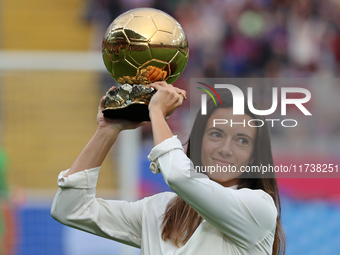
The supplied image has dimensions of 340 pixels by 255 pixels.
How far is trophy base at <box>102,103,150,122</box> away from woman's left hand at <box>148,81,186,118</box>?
0.05 m

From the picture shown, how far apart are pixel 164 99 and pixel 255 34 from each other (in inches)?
229

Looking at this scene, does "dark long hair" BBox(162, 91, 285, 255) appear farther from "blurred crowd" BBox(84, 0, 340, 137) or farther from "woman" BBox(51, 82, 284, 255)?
"blurred crowd" BBox(84, 0, 340, 137)

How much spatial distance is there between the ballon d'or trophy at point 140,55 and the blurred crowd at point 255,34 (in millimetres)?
4865

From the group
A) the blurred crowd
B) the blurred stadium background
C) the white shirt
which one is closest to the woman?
the white shirt

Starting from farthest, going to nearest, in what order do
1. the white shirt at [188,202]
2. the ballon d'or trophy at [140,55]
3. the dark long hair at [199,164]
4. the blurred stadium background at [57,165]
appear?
the blurred stadium background at [57,165], the dark long hair at [199,164], the ballon d'or trophy at [140,55], the white shirt at [188,202]

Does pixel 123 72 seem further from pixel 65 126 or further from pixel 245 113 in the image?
pixel 65 126

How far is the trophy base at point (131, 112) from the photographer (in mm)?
1693

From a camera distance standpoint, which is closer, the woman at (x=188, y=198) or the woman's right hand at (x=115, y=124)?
the woman at (x=188, y=198)

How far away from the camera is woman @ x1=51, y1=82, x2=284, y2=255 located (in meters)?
1.60

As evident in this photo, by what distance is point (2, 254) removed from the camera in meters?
4.38

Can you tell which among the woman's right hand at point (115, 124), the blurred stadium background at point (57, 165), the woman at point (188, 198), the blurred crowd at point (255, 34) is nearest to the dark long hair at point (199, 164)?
the woman at point (188, 198)

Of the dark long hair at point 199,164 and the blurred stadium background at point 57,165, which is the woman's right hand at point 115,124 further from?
the blurred stadium background at point 57,165

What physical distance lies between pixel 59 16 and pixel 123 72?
7393mm

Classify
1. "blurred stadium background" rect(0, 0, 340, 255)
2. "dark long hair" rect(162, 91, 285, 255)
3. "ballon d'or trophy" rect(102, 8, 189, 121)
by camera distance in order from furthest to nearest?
"blurred stadium background" rect(0, 0, 340, 255), "dark long hair" rect(162, 91, 285, 255), "ballon d'or trophy" rect(102, 8, 189, 121)
